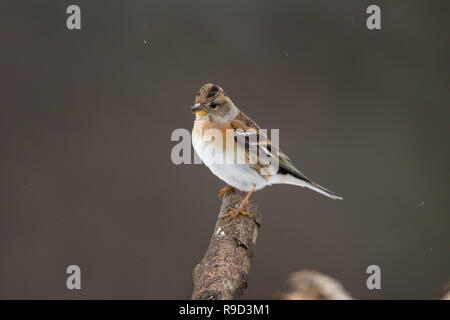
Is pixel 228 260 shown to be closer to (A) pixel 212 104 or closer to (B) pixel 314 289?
(B) pixel 314 289

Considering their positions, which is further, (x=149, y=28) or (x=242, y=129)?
(x=149, y=28)

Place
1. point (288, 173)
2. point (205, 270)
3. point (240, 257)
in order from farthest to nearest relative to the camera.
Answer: point (288, 173) → point (240, 257) → point (205, 270)

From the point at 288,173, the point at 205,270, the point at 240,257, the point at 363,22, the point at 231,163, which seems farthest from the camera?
the point at 363,22

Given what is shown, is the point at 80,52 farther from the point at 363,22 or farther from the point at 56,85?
the point at 363,22

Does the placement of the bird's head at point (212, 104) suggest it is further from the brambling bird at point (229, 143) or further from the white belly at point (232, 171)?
the white belly at point (232, 171)

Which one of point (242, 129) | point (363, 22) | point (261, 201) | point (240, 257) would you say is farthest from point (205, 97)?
point (363, 22)

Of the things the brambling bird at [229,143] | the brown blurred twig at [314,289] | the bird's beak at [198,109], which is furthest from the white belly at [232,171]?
the brown blurred twig at [314,289]

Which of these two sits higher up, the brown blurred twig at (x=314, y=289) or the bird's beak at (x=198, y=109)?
the bird's beak at (x=198, y=109)
